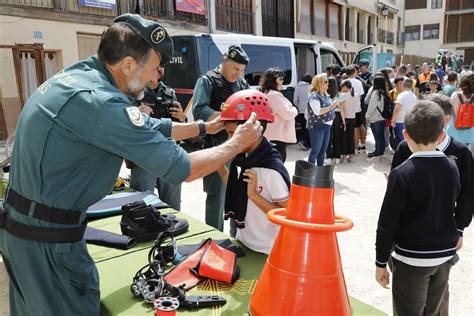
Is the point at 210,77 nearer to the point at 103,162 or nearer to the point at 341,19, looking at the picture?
the point at 103,162

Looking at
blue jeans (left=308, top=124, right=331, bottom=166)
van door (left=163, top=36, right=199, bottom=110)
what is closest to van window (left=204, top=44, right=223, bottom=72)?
van door (left=163, top=36, right=199, bottom=110)

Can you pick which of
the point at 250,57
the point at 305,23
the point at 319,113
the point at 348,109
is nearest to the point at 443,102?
the point at 319,113

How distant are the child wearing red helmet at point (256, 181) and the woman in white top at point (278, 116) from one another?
9.85 ft

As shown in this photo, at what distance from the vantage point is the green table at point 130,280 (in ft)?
5.84

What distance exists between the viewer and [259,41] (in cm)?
900

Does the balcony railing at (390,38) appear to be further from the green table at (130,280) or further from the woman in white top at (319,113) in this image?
the green table at (130,280)

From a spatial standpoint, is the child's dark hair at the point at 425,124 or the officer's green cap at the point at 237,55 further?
the officer's green cap at the point at 237,55

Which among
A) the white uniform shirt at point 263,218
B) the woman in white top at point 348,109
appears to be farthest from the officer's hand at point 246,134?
the woman in white top at point 348,109

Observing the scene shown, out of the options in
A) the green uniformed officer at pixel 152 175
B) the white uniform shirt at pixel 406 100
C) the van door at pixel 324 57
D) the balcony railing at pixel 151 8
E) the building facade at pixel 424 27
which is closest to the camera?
the green uniformed officer at pixel 152 175

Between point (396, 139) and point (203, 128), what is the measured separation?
5827 millimetres

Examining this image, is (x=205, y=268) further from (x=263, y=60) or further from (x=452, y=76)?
(x=263, y=60)

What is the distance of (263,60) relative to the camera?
30.0 feet

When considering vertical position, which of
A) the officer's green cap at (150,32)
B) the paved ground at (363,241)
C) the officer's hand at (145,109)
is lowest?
the paved ground at (363,241)

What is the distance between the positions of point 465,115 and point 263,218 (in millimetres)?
4604
